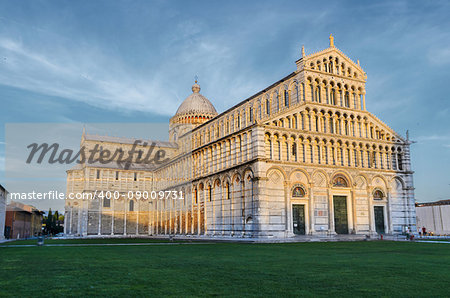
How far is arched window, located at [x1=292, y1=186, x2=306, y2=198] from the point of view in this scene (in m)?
41.8

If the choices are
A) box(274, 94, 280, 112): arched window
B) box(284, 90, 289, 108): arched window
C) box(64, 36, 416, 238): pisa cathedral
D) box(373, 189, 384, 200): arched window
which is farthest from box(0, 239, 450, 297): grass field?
box(274, 94, 280, 112): arched window

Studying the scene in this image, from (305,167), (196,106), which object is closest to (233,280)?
(305,167)

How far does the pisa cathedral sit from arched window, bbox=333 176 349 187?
0.11 meters

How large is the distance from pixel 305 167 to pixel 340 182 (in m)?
5.29

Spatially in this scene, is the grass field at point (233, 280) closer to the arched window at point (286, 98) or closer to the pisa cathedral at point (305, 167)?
the pisa cathedral at point (305, 167)

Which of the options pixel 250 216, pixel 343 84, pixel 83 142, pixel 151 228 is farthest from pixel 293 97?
pixel 83 142

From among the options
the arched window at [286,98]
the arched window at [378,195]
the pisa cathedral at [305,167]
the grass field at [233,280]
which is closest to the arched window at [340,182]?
the pisa cathedral at [305,167]

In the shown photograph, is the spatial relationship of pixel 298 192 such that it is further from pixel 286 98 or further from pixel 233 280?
pixel 233 280

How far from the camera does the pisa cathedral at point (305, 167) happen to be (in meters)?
41.0

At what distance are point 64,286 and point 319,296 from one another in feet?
21.1

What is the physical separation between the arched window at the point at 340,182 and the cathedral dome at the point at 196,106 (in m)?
37.5

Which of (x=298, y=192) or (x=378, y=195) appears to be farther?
(x=378, y=195)

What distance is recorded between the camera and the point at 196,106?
7731 centimetres

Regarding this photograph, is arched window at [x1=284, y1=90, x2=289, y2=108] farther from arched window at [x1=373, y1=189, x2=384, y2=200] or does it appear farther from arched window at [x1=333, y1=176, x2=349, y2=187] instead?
arched window at [x1=373, y1=189, x2=384, y2=200]
